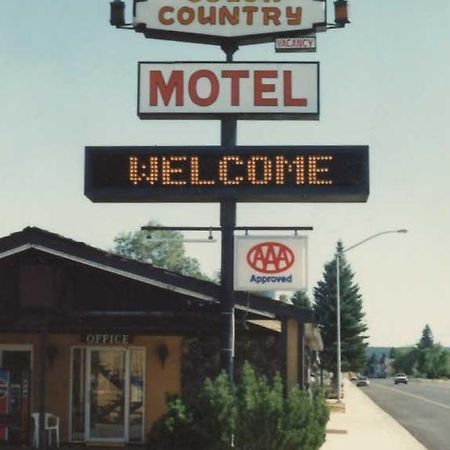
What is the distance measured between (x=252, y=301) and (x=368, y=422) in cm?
1487

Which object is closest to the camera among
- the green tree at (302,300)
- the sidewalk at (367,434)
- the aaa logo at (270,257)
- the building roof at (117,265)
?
the aaa logo at (270,257)

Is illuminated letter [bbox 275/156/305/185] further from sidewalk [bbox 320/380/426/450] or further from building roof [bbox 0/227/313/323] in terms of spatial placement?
sidewalk [bbox 320/380/426/450]

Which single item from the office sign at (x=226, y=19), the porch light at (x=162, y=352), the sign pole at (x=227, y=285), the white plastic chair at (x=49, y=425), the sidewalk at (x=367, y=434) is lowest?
the sidewalk at (x=367, y=434)

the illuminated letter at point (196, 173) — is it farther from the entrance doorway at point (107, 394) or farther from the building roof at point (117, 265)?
the entrance doorway at point (107, 394)

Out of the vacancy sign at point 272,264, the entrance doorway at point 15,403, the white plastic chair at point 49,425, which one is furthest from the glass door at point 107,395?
the vacancy sign at point 272,264

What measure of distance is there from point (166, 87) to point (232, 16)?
207 cm

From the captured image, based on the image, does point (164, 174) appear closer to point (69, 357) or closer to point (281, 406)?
point (281, 406)

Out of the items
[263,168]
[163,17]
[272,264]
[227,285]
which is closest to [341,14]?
[163,17]

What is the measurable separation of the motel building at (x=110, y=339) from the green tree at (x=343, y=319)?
72.3 metres

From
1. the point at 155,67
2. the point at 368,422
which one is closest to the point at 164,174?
the point at 155,67

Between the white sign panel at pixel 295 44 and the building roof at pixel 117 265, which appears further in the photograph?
the building roof at pixel 117 265

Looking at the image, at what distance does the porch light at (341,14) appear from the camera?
53.7ft

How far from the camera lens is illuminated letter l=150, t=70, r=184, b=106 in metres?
16.0

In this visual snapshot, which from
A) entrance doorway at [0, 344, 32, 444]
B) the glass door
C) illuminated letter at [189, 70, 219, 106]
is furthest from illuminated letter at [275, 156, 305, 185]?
entrance doorway at [0, 344, 32, 444]
